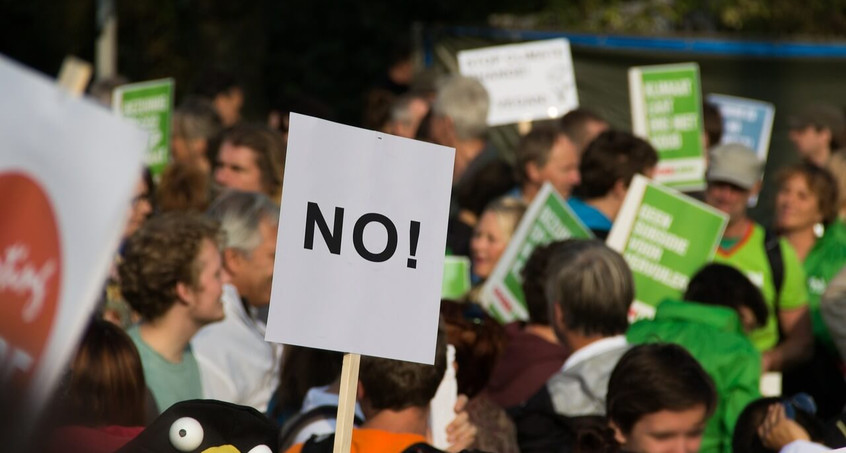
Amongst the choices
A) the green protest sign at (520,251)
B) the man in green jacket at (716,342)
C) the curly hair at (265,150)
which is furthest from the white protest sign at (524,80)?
the man in green jacket at (716,342)

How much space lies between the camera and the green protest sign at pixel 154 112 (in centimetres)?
754

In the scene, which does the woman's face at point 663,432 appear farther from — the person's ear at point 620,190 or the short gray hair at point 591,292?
the person's ear at point 620,190

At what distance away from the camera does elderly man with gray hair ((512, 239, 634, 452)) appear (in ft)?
13.7

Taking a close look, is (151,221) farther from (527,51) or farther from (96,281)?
(527,51)

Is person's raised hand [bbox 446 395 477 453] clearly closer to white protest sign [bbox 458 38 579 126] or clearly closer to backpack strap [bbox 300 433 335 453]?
backpack strap [bbox 300 433 335 453]

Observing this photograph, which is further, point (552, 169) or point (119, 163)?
point (552, 169)

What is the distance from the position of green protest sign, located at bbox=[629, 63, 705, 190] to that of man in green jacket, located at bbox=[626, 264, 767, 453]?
2.48 m

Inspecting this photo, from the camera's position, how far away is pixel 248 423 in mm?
2889

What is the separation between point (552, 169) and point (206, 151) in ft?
5.62

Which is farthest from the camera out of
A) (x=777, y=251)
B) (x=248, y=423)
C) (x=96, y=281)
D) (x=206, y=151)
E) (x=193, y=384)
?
(x=206, y=151)

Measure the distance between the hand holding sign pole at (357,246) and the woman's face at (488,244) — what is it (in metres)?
2.86

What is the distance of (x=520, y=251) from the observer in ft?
18.7

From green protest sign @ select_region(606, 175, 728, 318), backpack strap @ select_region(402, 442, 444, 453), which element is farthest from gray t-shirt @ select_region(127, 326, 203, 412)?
green protest sign @ select_region(606, 175, 728, 318)

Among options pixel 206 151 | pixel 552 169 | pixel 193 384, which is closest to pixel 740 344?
pixel 193 384
